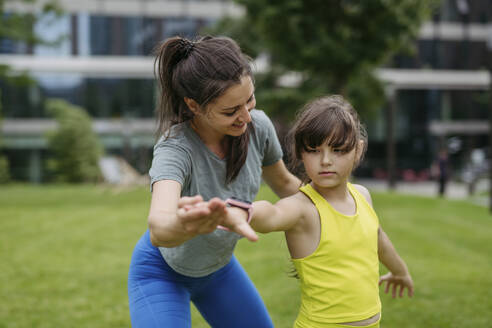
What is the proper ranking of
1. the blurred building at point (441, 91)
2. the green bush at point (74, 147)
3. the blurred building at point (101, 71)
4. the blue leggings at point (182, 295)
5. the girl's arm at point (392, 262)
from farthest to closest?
the blurred building at point (441, 91) → the blurred building at point (101, 71) → the green bush at point (74, 147) → the girl's arm at point (392, 262) → the blue leggings at point (182, 295)

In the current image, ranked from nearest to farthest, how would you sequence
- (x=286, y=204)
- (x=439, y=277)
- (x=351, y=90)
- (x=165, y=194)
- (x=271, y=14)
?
(x=165, y=194)
(x=286, y=204)
(x=439, y=277)
(x=271, y=14)
(x=351, y=90)

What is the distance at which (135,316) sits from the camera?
220 centimetres

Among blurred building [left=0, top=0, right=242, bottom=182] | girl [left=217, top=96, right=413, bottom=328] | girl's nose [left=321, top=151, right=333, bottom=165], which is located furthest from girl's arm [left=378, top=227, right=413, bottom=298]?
blurred building [left=0, top=0, right=242, bottom=182]

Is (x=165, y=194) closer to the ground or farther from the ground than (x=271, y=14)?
closer to the ground

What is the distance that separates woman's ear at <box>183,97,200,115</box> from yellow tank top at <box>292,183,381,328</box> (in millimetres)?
554

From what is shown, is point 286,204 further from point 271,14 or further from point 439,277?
point 271,14

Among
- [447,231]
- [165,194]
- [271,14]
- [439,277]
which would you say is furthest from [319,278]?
[271,14]

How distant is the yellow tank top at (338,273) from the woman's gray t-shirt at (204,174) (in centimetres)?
34

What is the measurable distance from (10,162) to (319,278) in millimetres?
33863

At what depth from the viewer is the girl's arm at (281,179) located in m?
2.51

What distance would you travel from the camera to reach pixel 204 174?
2.11 m

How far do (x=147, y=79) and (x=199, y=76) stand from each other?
32.5 m

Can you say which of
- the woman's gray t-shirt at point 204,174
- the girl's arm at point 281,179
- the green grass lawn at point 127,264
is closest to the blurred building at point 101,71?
the green grass lawn at point 127,264

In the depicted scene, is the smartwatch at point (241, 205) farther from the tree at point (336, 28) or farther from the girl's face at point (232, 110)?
the tree at point (336, 28)
